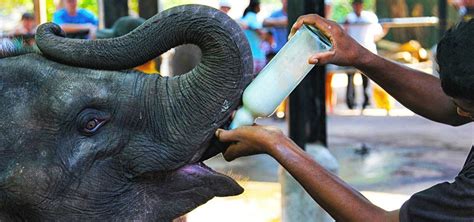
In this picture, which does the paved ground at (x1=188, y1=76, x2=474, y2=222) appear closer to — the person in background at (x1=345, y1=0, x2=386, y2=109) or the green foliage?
the person in background at (x1=345, y1=0, x2=386, y2=109)

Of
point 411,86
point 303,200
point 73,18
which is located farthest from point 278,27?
point 411,86

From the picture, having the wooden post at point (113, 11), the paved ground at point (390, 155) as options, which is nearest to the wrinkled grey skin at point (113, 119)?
the paved ground at point (390, 155)

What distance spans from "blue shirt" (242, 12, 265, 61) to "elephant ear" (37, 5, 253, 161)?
28.3ft

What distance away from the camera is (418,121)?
43.2 feet

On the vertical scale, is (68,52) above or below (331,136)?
above

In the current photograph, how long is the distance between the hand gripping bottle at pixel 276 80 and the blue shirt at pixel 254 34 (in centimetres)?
854

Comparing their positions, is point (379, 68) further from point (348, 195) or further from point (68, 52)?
point (68, 52)

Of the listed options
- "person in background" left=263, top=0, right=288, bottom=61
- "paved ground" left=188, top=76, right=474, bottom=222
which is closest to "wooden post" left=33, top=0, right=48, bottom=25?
"person in background" left=263, top=0, right=288, bottom=61

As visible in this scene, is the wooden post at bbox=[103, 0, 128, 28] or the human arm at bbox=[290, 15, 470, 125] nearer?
the human arm at bbox=[290, 15, 470, 125]

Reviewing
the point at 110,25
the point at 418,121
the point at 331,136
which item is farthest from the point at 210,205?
the point at 418,121

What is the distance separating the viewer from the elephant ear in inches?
95.1

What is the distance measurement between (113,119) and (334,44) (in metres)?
0.69

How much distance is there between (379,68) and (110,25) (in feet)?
16.8

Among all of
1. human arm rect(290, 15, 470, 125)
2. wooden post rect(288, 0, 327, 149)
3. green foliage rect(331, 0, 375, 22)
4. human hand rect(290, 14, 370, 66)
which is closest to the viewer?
human hand rect(290, 14, 370, 66)
